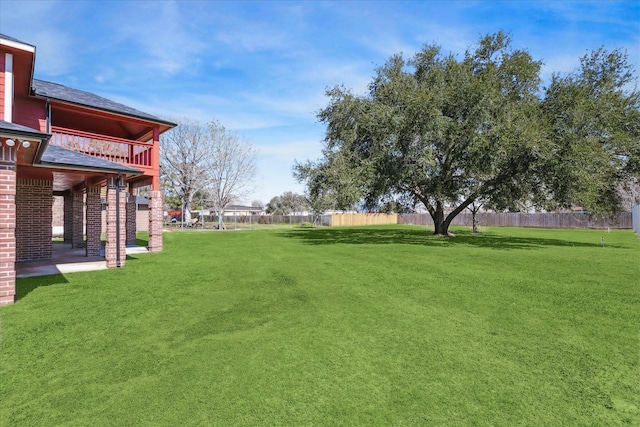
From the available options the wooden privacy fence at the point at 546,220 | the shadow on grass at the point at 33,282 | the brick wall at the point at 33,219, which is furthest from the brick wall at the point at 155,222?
the wooden privacy fence at the point at 546,220

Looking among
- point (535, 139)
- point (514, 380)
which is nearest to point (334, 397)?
point (514, 380)

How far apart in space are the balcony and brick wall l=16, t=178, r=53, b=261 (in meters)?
1.60

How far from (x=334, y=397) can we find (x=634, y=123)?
21606 mm

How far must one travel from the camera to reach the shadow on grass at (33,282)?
21.5 ft

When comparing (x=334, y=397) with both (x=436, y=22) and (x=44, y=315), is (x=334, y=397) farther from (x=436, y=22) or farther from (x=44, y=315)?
(x=436, y=22)

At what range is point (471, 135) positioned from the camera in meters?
16.2

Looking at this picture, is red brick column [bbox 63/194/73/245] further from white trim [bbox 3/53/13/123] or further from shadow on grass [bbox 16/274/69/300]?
shadow on grass [bbox 16/274/69/300]

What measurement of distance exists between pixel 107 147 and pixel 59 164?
17.4ft

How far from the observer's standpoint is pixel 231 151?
129 feet

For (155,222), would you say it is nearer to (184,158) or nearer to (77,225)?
(77,225)

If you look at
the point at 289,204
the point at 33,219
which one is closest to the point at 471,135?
the point at 33,219

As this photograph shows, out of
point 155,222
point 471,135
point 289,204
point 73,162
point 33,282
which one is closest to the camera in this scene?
point 33,282

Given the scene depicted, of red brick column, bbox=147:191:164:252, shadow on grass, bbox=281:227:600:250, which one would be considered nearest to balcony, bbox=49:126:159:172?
red brick column, bbox=147:191:164:252

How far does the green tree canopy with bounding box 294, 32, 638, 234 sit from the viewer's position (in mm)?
15445
